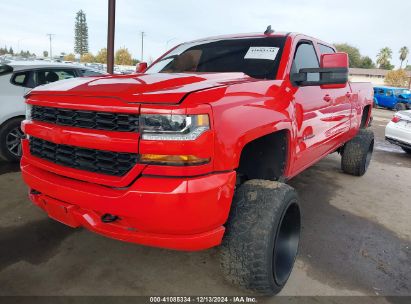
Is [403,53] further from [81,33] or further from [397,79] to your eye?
[81,33]

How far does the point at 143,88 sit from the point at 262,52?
4.78 ft

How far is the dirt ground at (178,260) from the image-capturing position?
2473mm

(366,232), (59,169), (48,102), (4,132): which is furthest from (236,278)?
(4,132)

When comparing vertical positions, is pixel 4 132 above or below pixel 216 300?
above

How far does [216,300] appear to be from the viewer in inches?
92.7

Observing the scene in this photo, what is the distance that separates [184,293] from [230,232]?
611 mm

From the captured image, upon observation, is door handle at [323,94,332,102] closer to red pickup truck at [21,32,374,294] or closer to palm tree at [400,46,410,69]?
red pickup truck at [21,32,374,294]

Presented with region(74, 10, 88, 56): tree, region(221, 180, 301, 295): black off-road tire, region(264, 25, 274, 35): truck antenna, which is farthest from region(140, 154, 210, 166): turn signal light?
region(74, 10, 88, 56): tree

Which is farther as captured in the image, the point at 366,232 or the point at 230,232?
the point at 366,232

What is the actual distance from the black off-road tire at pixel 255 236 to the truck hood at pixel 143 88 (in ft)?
2.48

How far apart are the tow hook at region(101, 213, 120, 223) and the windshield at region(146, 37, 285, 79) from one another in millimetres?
1649

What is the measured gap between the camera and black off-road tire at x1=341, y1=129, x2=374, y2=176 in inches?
208

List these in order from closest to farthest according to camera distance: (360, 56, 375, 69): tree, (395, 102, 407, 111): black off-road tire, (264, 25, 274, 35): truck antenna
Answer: (264, 25, 274, 35): truck antenna < (395, 102, 407, 111): black off-road tire < (360, 56, 375, 69): tree

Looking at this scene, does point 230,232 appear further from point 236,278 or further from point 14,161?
point 14,161
